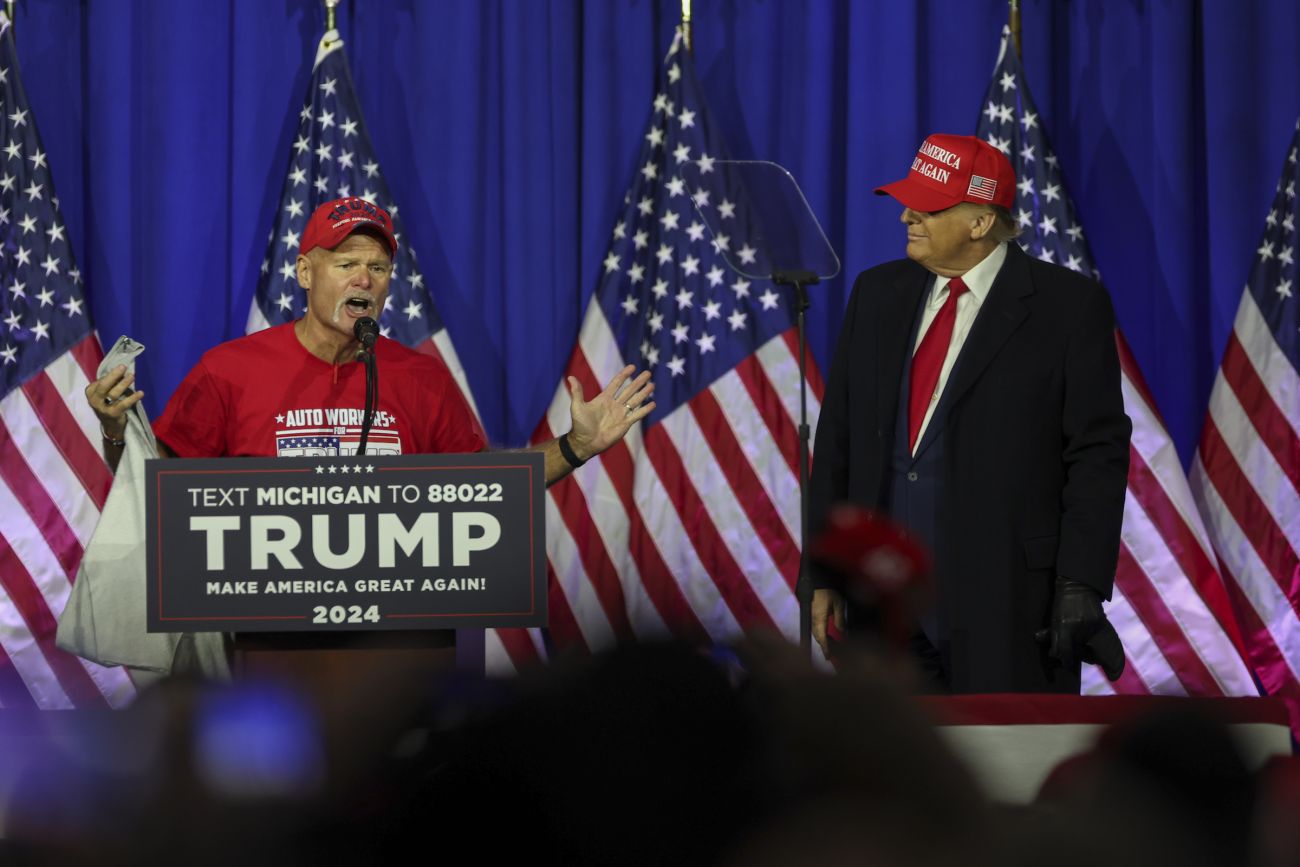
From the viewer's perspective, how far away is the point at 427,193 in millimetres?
5125

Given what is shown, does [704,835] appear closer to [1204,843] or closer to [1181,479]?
[1204,843]

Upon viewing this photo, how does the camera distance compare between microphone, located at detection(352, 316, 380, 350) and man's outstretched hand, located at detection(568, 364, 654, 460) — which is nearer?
microphone, located at detection(352, 316, 380, 350)

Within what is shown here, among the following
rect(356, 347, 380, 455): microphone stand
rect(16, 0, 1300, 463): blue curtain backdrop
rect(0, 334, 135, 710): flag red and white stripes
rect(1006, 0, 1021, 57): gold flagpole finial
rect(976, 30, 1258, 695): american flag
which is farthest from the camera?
rect(16, 0, 1300, 463): blue curtain backdrop

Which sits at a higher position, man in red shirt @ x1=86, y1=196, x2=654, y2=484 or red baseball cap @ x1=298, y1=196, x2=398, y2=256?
red baseball cap @ x1=298, y1=196, x2=398, y2=256

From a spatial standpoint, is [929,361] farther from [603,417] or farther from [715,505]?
[715,505]

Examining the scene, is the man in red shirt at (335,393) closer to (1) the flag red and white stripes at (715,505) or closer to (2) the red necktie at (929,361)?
(2) the red necktie at (929,361)

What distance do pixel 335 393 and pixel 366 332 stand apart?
30 cm

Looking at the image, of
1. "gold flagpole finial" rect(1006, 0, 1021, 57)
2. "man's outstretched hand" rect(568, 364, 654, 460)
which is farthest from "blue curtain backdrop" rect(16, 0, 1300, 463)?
"man's outstretched hand" rect(568, 364, 654, 460)

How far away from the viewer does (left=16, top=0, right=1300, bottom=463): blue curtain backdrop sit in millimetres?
5039

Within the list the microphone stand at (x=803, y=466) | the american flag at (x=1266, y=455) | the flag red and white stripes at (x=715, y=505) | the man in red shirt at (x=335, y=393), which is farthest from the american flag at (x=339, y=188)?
the american flag at (x=1266, y=455)

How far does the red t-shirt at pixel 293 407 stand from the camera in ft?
9.36

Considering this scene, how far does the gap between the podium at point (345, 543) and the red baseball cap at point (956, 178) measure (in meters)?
1.26

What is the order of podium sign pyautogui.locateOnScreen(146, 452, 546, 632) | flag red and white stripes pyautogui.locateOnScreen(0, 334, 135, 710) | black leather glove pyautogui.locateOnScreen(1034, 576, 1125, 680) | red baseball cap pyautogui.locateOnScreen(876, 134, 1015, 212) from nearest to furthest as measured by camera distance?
podium sign pyautogui.locateOnScreen(146, 452, 546, 632)
black leather glove pyautogui.locateOnScreen(1034, 576, 1125, 680)
red baseball cap pyautogui.locateOnScreen(876, 134, 1015, 212)
flag red and white stripes pyautogui.locateOnScreen(0, 334, 135, 710)

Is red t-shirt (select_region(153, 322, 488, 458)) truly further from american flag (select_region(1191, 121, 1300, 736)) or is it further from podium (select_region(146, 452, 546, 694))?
american flag (select_region(1191, 121, 1300, 736))
